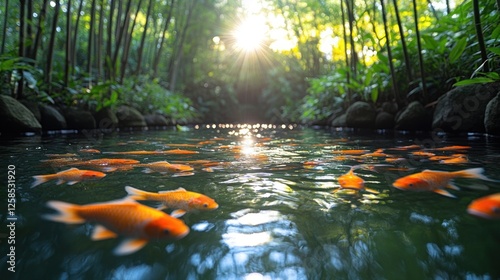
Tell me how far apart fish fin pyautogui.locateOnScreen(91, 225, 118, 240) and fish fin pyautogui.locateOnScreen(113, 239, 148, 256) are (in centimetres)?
6

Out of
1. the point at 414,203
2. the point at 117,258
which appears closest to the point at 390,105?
the point at 414,203

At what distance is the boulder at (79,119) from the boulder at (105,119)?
40 cm

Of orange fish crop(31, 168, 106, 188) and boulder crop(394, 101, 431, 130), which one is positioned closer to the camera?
orange fish crop(31, 168, 106, 188)

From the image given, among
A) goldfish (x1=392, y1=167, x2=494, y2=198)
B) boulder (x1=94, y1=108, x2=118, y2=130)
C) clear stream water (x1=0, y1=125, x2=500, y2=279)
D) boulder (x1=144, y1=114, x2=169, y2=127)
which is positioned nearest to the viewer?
clear stream water (x1=0, y1=125, x2=500, y2=279)

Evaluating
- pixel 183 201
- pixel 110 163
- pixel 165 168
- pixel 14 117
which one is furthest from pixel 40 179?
pixel 14 117

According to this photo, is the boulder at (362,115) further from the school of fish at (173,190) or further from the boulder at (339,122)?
the school of fish at (173,190)

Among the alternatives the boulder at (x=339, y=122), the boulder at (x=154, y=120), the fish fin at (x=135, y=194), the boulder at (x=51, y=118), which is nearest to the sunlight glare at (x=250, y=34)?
the boulder at (x=154, y=120)

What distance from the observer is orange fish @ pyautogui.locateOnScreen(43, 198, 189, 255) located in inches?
43.3

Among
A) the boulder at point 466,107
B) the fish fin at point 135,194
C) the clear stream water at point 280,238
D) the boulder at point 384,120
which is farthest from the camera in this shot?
the boulder at point 384,120

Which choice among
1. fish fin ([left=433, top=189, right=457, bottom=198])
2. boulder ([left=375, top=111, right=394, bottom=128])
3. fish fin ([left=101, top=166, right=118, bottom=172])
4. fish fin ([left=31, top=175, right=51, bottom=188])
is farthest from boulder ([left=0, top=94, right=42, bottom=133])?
boulder ([left=375, top=111, right=394, bottom=128])

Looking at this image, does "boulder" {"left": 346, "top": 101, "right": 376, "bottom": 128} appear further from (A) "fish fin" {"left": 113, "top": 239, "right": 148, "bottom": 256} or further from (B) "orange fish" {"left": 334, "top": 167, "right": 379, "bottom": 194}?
(A) "fish fin" {"left": 113, "top": 239, "right": 148, "bottom": 256}

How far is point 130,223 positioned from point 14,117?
5.21m

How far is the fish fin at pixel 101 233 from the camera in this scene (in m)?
1.16

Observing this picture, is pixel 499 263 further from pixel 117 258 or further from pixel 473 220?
pixel 117 258
